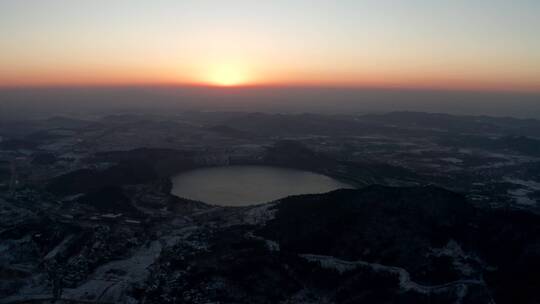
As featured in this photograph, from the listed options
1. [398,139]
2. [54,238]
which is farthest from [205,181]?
[398,139]

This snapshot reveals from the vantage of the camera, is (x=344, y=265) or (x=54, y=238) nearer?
(x=344, y=265)

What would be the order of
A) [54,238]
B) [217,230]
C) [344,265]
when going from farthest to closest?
[217,230] < [54,238] < [344,265]

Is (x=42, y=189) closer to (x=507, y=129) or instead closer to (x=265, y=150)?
(x=265, y=150)

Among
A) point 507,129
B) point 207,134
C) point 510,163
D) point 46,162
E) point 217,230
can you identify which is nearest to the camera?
point 217,230

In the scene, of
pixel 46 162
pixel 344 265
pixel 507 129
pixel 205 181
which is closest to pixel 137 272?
pixel 344 265

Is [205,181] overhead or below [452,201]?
below

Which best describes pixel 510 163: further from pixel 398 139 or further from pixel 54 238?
pixel 54 238
